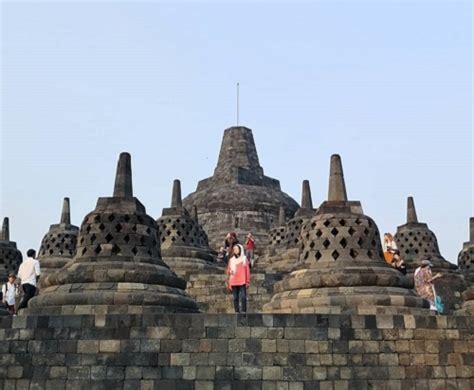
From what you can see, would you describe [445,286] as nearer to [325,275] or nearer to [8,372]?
[325,275]

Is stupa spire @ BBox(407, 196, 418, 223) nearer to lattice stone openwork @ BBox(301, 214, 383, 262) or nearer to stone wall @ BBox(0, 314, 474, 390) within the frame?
lattice stone openwork @ BBox(301, 214, 383, 262)

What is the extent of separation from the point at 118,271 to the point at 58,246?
12.6 meters

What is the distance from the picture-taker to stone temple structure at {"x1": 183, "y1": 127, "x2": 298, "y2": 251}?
34688 millimetres

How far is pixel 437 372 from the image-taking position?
37.2 ft

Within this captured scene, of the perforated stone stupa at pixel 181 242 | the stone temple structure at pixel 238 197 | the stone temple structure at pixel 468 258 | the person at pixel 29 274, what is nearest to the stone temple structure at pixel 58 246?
the perforated stone stupa at pixel 181 242

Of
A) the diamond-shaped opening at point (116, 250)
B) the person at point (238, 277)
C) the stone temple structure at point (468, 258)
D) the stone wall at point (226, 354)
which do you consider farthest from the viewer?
the stone temple structure at point (468, 258)

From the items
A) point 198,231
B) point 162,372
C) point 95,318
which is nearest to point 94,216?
point 95,318

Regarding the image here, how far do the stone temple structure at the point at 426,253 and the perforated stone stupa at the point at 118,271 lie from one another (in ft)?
33.9

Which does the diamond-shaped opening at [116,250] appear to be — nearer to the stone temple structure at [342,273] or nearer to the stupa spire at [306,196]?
the stone temple structure at [342,273]

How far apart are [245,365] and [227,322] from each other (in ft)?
2.41

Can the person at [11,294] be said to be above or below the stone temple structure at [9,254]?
below

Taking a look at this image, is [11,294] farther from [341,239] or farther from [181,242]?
[181,242]

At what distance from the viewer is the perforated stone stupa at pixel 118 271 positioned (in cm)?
1262

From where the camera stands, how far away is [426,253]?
949 inches
